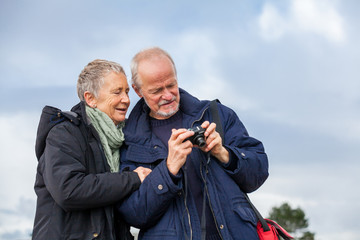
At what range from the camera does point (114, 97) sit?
15.2ft

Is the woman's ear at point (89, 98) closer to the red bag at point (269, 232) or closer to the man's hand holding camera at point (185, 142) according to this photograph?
the man's hand holding camera at point (185, 142)

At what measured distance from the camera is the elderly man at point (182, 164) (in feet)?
13.1

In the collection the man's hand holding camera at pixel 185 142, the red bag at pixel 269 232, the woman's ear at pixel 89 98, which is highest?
the woman's ear at pixel 89 98

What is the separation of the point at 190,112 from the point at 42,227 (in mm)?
1908

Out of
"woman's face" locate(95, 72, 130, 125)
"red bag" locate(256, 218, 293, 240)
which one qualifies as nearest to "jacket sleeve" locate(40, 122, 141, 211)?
"woman's face" locate(95, 72, 130, 125)

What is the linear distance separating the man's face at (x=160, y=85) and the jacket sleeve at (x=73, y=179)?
932 mm

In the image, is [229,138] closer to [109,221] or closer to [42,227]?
[109,221]

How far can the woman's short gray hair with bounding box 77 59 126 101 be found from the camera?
465 centimetres

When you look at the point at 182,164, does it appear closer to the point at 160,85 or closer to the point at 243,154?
the point at 243,154

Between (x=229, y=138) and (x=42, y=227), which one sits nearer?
(x=42, y=227)

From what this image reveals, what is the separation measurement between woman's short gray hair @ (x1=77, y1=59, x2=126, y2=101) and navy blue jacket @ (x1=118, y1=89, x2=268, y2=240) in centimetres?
63

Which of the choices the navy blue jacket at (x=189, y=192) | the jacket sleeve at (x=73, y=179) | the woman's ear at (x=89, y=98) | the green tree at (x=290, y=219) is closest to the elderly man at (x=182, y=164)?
the navy blue jacket at (x=189, y=192)

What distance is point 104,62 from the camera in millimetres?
4785

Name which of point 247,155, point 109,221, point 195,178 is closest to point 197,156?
point 195,178
